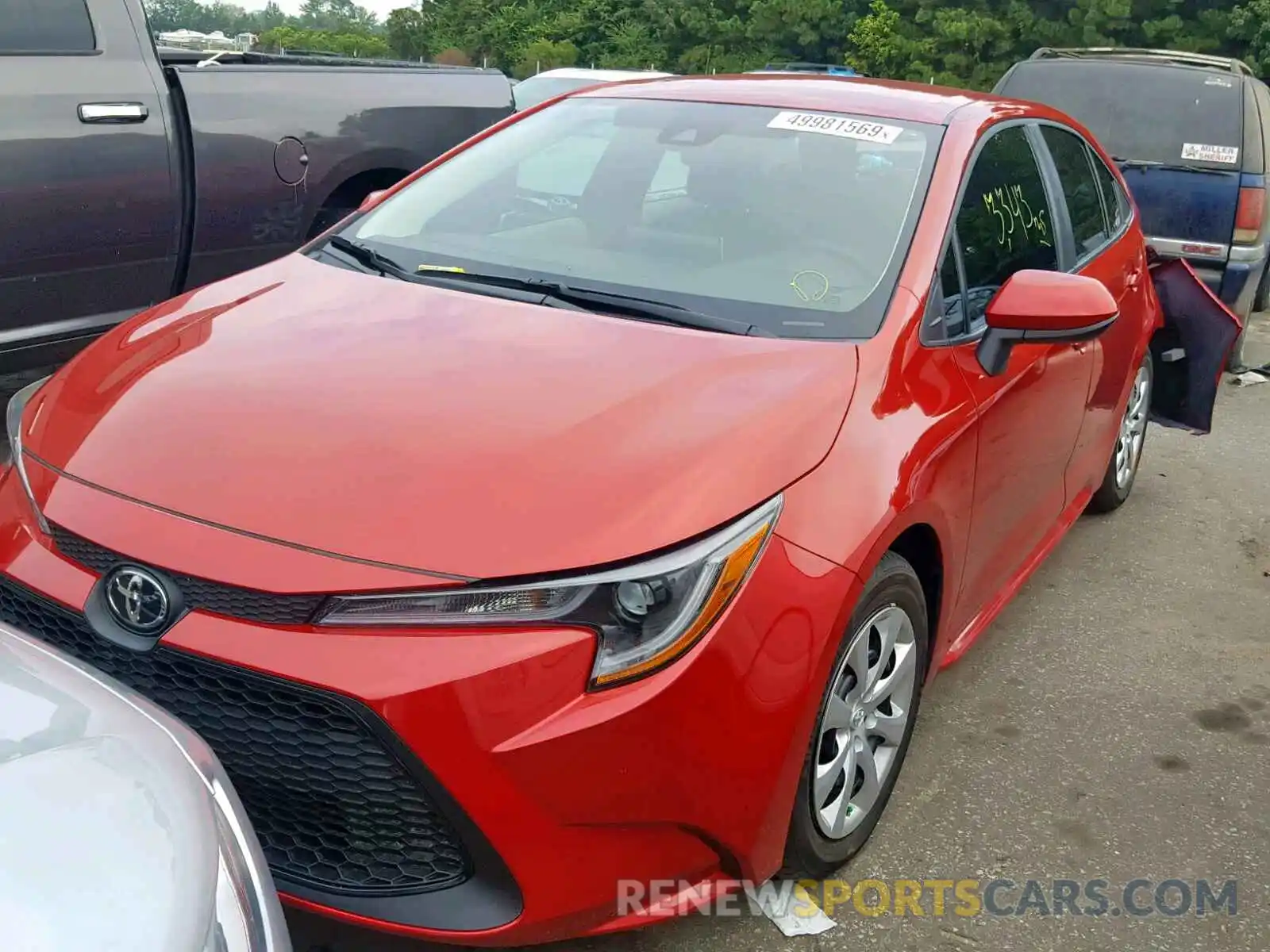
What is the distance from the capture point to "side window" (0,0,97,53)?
4.16 metres

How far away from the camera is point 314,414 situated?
2262mm

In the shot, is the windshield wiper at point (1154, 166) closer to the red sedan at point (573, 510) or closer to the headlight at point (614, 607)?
the red sedan at point (573, 510)

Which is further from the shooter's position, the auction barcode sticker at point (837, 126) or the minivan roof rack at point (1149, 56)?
the minivan roof rack at point (1149, 56)

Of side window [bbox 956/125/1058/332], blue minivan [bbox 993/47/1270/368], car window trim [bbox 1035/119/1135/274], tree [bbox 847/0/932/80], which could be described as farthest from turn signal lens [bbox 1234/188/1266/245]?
tree [bbox 847/0/932/80]

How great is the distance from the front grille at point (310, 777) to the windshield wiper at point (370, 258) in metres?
1.21

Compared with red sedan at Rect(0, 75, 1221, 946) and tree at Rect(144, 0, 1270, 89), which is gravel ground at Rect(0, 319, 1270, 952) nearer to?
→ red sedan at Rect(0, 75, 1221, 946)

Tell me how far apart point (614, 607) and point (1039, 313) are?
1.39 meters

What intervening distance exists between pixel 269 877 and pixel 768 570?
0.91 metres

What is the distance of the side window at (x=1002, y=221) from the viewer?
9.91 ft

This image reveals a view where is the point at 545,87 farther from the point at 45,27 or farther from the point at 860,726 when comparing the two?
the point at 860,726

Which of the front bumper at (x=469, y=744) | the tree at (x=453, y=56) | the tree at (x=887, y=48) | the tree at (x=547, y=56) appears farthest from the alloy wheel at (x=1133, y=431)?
the tree at (x=547, y=56)

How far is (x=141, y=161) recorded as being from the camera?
437 centimetres

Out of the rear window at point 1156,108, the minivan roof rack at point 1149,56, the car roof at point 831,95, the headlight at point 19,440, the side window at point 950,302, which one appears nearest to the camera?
the headlight at point 19,440

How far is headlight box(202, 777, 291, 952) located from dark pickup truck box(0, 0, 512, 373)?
303 centimetres
